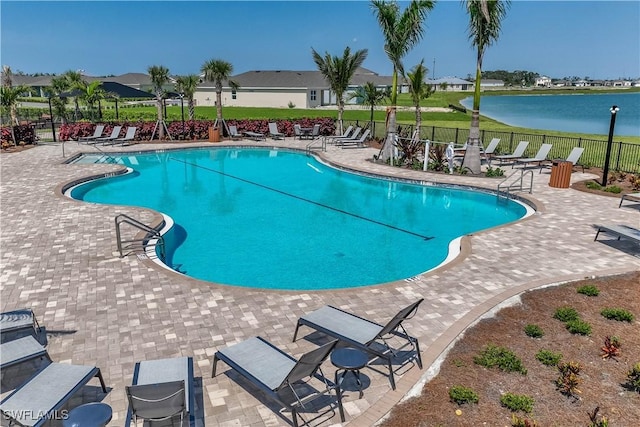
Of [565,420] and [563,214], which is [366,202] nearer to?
[563,214]

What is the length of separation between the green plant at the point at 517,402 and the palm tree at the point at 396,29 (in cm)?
1664

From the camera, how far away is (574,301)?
794 cm

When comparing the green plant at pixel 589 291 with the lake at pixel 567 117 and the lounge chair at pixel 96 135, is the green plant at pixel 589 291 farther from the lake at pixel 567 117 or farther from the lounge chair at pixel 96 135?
the lake at pixel 567 117

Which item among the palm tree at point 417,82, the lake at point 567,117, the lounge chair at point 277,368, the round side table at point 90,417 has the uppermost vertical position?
the palm tree at point 417,82

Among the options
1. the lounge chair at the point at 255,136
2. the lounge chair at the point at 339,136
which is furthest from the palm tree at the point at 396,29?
the lounge chair at the point at 255,136

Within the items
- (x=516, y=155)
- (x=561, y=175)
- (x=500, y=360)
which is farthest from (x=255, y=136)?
(x=500, y=360)

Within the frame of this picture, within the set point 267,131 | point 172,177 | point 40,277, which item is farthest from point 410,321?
point 267,131

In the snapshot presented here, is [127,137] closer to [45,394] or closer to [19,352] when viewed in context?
[19,352]

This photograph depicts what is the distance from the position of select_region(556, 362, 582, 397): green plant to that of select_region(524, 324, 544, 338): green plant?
3.11 ft

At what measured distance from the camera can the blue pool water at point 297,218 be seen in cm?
1081

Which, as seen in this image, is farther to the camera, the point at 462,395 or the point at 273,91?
the point at 273,91

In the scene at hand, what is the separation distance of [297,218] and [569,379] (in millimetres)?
10048

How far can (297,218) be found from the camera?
1474 cm

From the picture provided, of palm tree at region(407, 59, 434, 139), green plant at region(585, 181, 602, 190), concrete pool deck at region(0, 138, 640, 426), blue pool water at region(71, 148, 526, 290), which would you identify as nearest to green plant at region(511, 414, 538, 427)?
concrete pool deck at region(0, 138, 640, 426)
